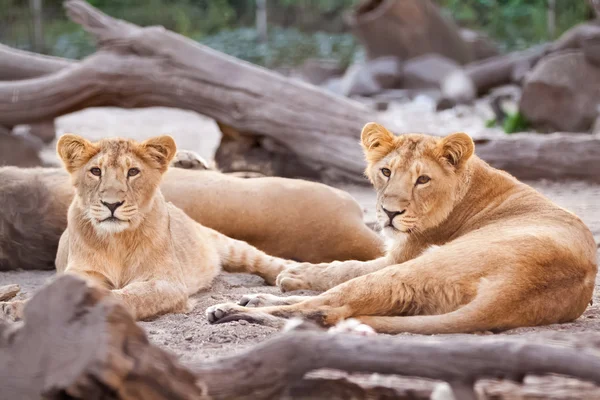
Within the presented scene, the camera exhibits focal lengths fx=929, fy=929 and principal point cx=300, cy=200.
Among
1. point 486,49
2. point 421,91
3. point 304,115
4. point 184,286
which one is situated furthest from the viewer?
point 486,49

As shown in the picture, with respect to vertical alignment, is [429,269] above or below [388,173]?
below

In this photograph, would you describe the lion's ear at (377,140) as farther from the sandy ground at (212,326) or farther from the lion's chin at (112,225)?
the lion's chin at (112,225)

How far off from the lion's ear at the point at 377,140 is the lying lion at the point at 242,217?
1.10 m

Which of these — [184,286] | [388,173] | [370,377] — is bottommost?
[184,286]

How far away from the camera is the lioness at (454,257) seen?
3.37m

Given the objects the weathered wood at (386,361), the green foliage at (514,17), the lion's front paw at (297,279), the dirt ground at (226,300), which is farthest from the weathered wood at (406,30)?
the weathered wood at (386,361)

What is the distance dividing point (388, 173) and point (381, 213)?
0.18m

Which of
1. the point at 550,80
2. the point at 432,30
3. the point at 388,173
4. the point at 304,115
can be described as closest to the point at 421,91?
the point at 432,30

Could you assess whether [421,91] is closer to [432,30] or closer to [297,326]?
[432,30]

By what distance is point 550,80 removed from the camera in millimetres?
9891

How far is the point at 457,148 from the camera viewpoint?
399cm

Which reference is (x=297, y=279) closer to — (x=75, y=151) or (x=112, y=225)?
(x=112, y=225)

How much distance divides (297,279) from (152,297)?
83cm

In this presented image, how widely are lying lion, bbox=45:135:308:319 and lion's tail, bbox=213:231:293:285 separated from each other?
2.25ft
